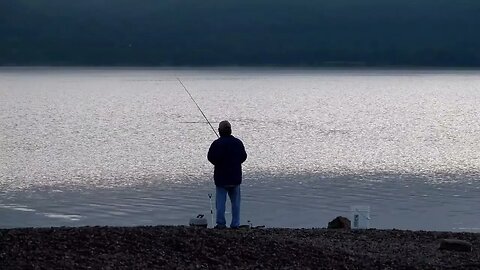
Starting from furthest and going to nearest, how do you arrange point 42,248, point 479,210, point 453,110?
1. point 453,110
2. point 479,210
3. point 42,248

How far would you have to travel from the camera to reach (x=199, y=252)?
33.4 feet

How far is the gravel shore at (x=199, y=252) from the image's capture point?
9.65 metres

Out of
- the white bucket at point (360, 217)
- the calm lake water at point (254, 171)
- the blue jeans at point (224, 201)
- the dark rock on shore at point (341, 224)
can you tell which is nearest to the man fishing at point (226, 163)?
the blue jeans at point (224, 201)

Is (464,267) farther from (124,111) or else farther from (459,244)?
(124,111)

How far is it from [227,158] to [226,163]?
0.08m

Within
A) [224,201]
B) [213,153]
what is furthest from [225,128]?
[224,201]

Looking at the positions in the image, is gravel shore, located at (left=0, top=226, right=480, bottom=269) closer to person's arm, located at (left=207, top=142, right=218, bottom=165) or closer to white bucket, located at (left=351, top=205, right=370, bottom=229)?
person's arm, located at (left=207, top=142, right=218, bottom=165)

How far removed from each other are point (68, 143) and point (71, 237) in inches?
1341

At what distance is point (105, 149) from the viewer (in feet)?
133

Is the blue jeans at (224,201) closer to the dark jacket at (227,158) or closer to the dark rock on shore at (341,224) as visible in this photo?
the dark jacket at (227,158)

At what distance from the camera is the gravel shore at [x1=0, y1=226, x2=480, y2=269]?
380 inches

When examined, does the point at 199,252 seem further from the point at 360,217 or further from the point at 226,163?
the point at 360,217

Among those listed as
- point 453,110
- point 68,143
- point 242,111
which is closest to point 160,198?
point 68,143

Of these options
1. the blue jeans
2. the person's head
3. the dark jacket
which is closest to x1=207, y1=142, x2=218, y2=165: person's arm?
the dark jacket
